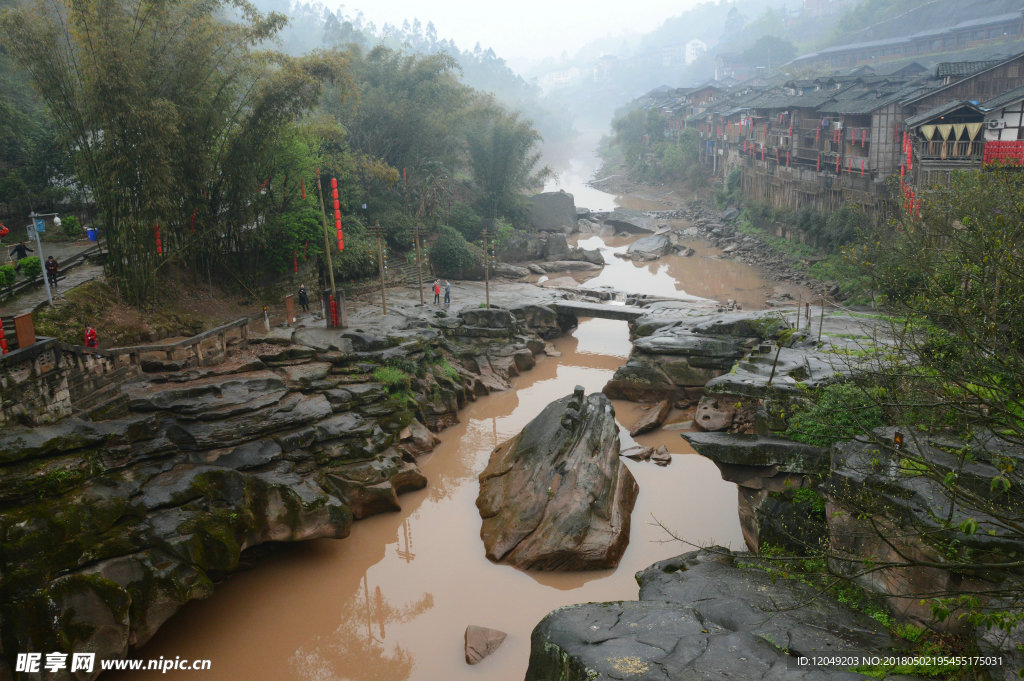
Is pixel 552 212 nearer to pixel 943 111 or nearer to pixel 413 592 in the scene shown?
pixel 943 111

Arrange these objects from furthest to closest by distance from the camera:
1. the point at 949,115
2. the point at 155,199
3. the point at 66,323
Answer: the point at 949,115 → the point at 155,199 → the point at 66,323

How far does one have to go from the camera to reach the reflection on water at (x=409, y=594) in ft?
47.3

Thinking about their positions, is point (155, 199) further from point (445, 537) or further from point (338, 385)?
point (445, 537)

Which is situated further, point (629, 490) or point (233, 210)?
point (233, 210)

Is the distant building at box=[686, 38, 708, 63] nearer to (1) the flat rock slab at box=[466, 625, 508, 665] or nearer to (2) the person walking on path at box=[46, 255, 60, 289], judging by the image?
(2) the person walking on path at box=[46, 255, 60, 289]

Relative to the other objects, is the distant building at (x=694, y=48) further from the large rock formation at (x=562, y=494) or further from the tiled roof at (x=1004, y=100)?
the large rock formation at (x=562, y=494)

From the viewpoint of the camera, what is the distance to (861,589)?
11875mm

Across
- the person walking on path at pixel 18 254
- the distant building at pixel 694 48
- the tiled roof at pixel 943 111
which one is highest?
the distant building at pixel 694 48

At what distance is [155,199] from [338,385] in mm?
8602

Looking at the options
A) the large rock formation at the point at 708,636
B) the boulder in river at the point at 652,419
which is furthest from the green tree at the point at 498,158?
the large rock formation at the point at 708,636

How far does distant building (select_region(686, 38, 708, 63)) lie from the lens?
168 m

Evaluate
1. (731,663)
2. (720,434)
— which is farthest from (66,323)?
Result: (731,663)

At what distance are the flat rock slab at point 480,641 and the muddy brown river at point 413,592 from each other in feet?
0.55

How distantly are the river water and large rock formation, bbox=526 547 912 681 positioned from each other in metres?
3.34
